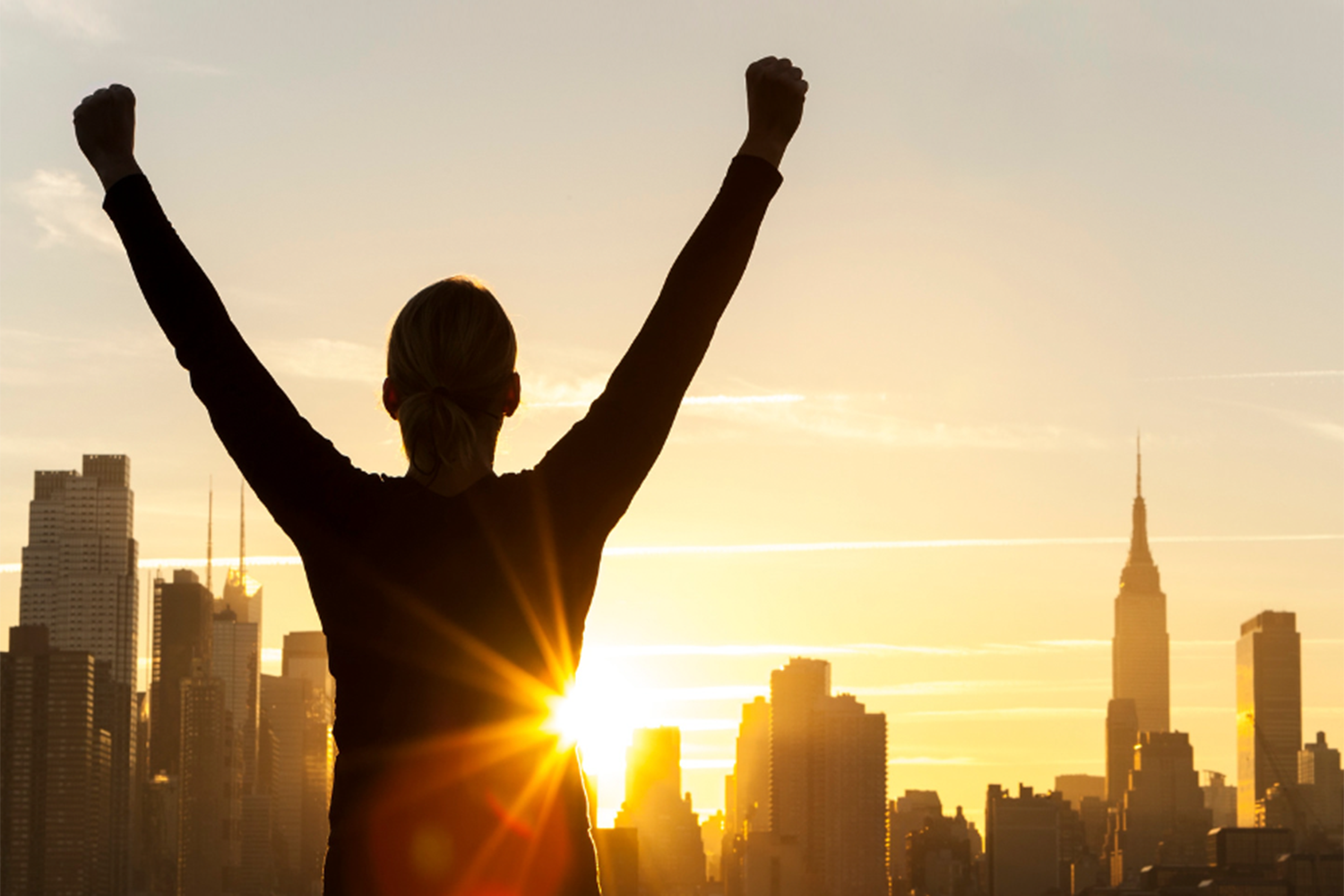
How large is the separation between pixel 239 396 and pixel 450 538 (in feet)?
2.00

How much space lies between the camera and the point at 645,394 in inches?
192

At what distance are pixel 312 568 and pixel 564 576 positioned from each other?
60 cm

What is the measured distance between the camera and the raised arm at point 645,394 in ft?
16.0

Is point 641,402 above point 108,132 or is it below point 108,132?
below

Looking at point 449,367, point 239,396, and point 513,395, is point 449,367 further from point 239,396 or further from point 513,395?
point 239,396

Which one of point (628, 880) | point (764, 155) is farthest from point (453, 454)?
point (628, 880)

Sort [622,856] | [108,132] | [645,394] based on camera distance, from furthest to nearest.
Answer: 1. [622,856]
2. [108,132]
3. [645,394]

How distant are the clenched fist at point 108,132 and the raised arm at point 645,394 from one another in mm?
1282

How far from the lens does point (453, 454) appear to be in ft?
15.9

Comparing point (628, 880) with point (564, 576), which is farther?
point (628, 880)

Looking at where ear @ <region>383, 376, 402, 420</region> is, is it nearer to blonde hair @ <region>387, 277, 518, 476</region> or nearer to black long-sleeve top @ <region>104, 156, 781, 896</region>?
blonde hair @ <region>387, 277, 518, 476</region>

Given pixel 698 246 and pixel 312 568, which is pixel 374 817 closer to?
pixel 312 568

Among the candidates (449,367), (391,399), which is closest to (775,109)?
(449,367)

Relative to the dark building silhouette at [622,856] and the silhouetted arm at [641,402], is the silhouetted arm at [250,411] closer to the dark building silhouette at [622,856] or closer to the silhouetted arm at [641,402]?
the silhouetted arm at [641,402]
